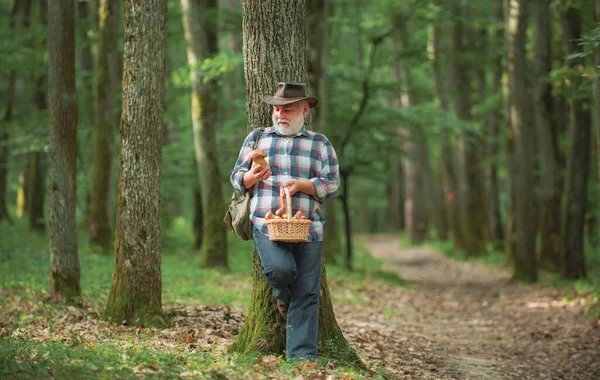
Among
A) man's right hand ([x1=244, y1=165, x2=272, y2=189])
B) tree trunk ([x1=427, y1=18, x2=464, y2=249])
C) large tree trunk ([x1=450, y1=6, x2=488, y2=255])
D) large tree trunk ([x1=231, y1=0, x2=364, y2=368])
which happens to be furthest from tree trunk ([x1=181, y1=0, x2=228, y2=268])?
tree trunk ([x1=427, y1=18, x2=464, y2=249])

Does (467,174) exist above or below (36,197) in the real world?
above

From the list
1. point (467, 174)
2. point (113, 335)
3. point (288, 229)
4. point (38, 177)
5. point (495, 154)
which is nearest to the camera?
point (288, 229)

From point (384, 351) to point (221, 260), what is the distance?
7.69 metres

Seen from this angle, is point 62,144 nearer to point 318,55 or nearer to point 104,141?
point 104,141

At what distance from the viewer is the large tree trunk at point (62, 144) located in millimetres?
9047

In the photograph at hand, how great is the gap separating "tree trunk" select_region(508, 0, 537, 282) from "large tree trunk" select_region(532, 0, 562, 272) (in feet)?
2.17

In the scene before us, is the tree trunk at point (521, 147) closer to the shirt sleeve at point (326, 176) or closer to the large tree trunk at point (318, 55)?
the large tree trunk at point (318, 55)

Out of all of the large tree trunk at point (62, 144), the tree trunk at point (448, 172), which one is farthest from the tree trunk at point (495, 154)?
the large tree trunk at point (62, 144)

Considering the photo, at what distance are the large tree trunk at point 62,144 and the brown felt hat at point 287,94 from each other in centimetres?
419

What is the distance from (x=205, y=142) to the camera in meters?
15.0

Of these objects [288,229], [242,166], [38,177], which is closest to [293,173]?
[242,166]

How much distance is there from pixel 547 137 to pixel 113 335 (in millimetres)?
13119

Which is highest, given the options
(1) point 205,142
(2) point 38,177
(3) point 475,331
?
(1) point 205,142

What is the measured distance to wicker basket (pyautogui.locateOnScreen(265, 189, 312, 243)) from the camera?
5.61m
